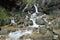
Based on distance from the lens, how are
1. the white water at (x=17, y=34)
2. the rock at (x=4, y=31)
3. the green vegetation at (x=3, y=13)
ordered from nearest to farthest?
the white water at (x=17, y=34) < the rock at (x=4, y=31) < the green vegetation at (x=3, y=13)

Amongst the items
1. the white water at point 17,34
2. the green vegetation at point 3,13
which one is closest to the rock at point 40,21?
the white water at point 17,34

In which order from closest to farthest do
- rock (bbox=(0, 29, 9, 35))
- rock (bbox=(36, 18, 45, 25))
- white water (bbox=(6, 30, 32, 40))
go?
white water (bbox=(6, 30, 32, 40))
rock (bbox=(0, 29, 9, 35))
rock (bbox=(36, 18, 45, 25))

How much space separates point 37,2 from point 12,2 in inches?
93.3

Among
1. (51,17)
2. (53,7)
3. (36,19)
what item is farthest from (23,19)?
(53,7)

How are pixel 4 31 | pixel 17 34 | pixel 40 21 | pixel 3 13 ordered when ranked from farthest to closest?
1. pixel 3 13
2. pixel 40 21
3. pixel 4 31
4. pixel 17 34

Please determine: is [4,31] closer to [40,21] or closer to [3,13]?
[40,21]

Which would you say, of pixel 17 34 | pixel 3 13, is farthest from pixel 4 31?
pixel 3 13

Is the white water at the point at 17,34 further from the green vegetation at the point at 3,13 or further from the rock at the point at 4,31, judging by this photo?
the green vegetation at the point at 3,13

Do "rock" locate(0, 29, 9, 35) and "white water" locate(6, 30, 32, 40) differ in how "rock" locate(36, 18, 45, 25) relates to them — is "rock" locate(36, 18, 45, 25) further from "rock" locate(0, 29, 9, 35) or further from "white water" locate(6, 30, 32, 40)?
"rock" locate(0, 29, 9, 35)

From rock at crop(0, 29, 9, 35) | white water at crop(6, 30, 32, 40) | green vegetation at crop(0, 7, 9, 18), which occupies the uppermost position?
green vegetation at crop(0, 7, 9, 18)

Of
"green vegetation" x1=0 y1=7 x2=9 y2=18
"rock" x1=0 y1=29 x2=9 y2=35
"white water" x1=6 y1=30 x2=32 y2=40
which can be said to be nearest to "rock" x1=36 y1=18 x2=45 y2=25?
"white water" x1=6 y1=30 x2=32 y2=40

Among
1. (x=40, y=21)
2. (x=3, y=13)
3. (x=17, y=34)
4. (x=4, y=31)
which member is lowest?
(x=17, y=34)

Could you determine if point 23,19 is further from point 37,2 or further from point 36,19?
point 37,2

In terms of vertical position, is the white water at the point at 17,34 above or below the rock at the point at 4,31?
below
